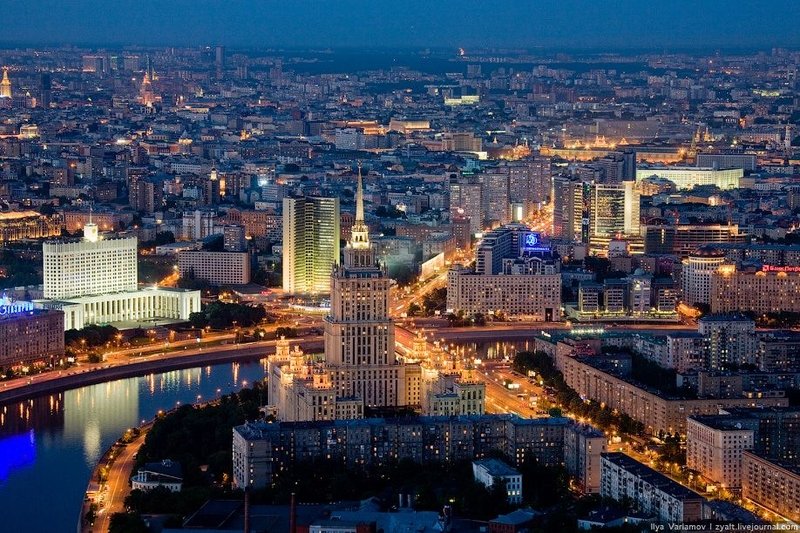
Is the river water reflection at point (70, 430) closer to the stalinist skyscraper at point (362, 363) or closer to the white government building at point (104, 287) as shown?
the stalinist skyscraper at point (362, 363)

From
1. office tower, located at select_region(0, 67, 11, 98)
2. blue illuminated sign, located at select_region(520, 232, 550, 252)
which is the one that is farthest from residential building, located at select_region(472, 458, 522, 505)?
office tower, located at select_region(0, 67, 11, 98)

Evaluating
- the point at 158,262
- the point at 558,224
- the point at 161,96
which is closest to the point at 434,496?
the point at 158,262

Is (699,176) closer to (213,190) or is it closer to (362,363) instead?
(213,190)

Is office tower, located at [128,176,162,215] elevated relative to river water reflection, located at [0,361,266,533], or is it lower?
elevated

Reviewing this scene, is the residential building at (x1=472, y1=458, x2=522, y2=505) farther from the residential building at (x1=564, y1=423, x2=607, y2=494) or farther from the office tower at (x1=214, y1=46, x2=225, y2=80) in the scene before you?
the office tower at (x1=214, y1=46, x2=225, y2=80)

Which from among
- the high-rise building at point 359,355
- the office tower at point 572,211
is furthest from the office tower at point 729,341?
the office tower at point 572,211

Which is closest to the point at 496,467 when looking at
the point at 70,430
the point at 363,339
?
the point at 363,339

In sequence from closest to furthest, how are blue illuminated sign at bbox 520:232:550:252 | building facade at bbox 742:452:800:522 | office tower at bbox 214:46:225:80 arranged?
building facade at bbox 742:452:800:522 → blue illuminated sign at bbox 520:232:550:252 → office tower at bbox 214:46:225:80
